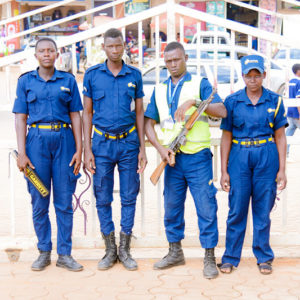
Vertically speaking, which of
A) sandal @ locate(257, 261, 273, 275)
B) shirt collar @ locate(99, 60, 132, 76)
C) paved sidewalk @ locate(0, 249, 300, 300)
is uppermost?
shirt collar @ locate(99, 60, 132, 76)

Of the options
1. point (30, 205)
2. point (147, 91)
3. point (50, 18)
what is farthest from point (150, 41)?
point (30, 205)

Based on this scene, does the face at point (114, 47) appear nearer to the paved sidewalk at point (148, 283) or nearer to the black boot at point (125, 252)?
the black boot at point (125, 252)

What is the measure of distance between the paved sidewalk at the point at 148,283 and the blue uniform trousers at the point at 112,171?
1.24ft

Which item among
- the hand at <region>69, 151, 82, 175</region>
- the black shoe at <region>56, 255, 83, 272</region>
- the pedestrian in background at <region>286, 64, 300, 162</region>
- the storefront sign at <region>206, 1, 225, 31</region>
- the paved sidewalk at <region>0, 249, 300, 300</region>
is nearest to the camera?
the paved sidewalk at <region>0, 249, 300, 300</region>

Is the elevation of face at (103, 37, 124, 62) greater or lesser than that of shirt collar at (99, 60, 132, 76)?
greater

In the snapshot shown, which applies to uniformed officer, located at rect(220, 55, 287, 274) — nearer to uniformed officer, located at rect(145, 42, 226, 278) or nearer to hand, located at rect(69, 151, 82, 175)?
uniformed officer, located at rect(145, 42, 226, 278)

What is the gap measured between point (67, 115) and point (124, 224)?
0.97 metres

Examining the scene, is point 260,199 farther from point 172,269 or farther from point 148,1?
point 148,1

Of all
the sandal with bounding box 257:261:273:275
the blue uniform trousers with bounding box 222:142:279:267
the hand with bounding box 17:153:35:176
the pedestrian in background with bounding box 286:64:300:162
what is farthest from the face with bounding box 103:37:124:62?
the pedestrian in background with bounding box 286:64:300:162

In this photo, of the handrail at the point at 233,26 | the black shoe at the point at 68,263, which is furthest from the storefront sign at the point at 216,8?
the black shoe at the point at 68,263

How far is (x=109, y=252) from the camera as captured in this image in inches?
187

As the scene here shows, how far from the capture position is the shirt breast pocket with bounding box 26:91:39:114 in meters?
4.44

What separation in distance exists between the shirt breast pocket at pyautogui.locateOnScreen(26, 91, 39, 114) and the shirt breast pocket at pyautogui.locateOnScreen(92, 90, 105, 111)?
17.1 inches

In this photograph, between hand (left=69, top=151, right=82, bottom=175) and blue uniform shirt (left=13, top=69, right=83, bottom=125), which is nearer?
blue uniform shirt (left=13, top=69, right=83, bottom=125)
